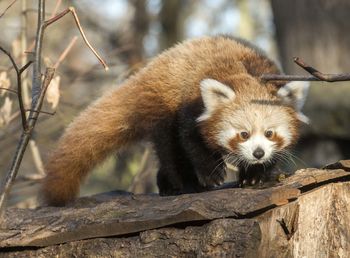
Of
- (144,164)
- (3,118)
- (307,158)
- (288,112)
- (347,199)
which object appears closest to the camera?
(347,199)

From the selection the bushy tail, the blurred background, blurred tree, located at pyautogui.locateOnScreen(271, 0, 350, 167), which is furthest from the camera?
blurred tree, located at pyautogui.locateOnScreen(271, 0, 350, 167)

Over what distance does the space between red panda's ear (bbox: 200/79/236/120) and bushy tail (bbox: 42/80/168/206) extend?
1.71 ft

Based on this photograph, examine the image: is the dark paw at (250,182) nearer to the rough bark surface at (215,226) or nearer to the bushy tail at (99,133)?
the rough bark surface at (215,226)

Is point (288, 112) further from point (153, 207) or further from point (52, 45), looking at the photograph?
point (52, 45)

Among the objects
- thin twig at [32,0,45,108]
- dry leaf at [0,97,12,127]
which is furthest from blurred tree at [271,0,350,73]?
thin twig at [32,0,45,108]

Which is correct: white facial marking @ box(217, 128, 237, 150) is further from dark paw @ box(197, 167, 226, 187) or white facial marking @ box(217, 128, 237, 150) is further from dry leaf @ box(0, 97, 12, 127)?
dry leaf @ box(0, 97, 12, 127)

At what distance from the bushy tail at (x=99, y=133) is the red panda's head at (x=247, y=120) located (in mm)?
563

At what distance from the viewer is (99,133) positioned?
5.49 metres

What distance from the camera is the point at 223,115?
514 cm

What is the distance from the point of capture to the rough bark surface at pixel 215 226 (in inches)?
143

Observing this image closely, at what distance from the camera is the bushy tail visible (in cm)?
521

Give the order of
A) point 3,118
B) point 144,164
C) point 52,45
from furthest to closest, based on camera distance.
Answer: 1. point 52,45
2. point 144,164
3. point 3,118

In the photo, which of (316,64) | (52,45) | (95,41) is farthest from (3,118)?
(95,41)

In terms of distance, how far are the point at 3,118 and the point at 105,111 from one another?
81cm
